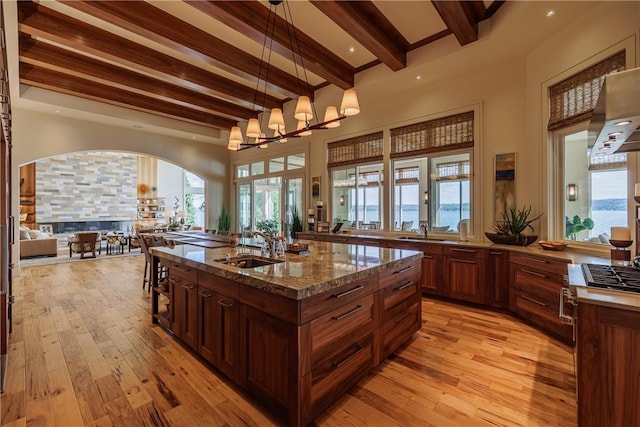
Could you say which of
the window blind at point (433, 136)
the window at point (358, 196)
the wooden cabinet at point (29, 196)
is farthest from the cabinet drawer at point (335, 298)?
the wooden cabinet at point (29, 196)

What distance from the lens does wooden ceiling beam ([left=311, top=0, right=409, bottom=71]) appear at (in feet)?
10.0

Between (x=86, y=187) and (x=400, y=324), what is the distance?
1324 cm

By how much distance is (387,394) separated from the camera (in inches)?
81.2

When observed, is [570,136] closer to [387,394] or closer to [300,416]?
[387,394]

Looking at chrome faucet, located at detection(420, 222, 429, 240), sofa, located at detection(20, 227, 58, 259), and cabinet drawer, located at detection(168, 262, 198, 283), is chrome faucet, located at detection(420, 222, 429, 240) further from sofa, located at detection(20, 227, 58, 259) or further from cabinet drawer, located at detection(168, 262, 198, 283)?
sofa, located at detection(20, 227, 58, 259)

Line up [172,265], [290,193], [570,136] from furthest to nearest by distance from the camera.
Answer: [290,193]
[570,136]
[172,265]

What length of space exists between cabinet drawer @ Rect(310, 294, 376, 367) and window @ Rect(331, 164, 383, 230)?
138 inches

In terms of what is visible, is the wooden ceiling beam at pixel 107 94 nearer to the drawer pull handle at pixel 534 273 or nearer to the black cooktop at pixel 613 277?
the drawer pull handle at pixel 534 273

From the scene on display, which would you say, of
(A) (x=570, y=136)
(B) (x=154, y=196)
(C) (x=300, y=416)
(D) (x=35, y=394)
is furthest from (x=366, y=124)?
(B) (x=154, y=196)

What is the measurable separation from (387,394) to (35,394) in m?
2.53

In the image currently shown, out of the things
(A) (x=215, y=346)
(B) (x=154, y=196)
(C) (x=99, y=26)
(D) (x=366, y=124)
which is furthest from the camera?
(B) (x=154, y=196)

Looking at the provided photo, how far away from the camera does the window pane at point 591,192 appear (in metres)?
2.84

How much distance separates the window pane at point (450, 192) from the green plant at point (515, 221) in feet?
1.85

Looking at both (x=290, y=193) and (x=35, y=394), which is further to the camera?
(x=290, y=193)
